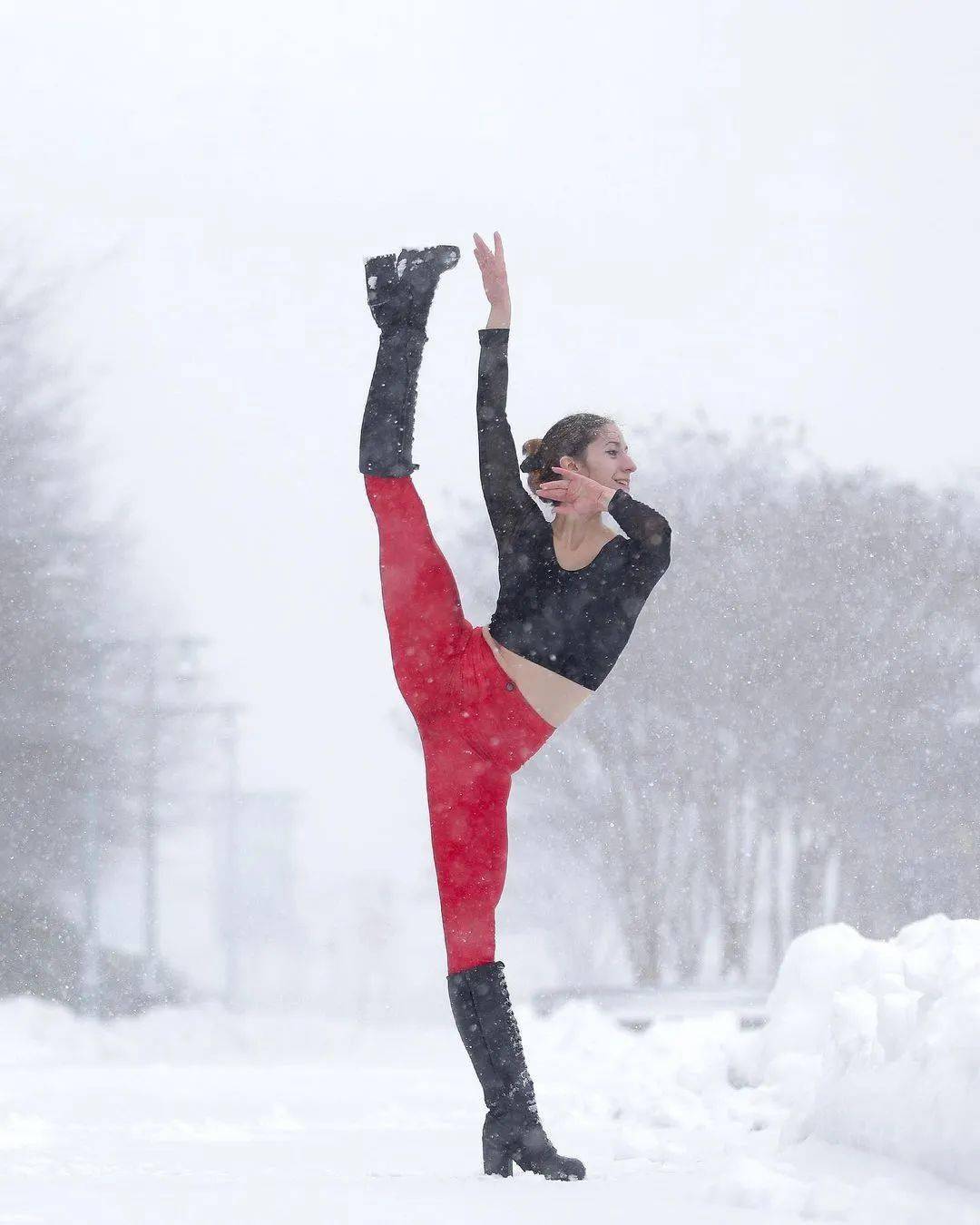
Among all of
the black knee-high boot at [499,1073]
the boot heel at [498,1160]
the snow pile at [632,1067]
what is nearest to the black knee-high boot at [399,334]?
the black knee-high boot at [499,1073]

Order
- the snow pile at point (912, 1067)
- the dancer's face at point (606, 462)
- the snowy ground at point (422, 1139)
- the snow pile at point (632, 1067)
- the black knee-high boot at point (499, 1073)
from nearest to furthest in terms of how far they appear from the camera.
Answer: the snowy ground at point (422, 1139), the snow pile at point (912, 1067), the black knee-high boot at point (499, 1073), the dancer's face at point (606, 462), the snow pile at point (632, 1067)

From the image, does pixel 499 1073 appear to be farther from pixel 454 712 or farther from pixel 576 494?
pixel 576 494

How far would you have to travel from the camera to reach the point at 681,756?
670 inches

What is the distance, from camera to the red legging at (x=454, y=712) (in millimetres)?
3430

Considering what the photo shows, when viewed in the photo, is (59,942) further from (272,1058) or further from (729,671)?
(729,671)

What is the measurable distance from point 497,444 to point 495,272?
438 millimetres

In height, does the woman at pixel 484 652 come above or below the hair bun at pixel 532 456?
below

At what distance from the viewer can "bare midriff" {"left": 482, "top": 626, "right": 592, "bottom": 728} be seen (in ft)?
11.3

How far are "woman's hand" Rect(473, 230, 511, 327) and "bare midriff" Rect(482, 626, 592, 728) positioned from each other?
903 millimetres

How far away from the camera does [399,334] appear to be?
3.56 metres

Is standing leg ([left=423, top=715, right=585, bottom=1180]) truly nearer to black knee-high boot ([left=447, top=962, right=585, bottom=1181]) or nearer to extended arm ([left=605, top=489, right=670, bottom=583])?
black knee-high boot ([left=447, top=962, right=585, bottom=1181])

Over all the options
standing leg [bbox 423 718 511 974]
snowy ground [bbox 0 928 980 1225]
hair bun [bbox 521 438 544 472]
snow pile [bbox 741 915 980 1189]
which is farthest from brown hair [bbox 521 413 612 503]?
snowy ground [bbox 0 928 980 1225]

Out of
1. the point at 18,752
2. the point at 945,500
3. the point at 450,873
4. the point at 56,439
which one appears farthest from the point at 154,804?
the point at 450,873

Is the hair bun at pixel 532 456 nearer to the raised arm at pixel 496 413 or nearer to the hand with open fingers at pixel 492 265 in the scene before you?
the raised arm at pixel 496 413
